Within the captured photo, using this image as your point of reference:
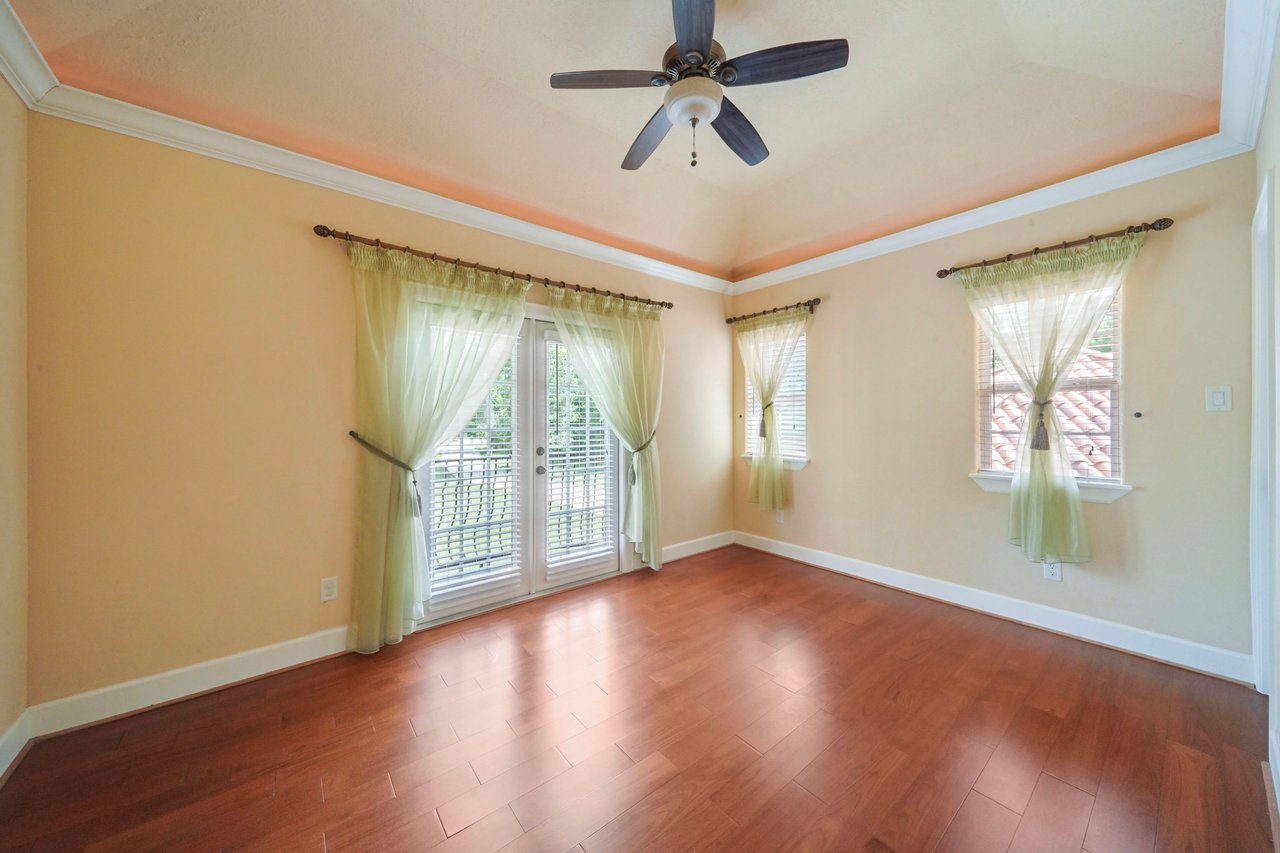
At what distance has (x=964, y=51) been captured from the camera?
2359 mm

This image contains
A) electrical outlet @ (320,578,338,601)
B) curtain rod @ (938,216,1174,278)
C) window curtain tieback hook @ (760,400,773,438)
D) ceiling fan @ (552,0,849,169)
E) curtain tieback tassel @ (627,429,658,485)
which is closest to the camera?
ceiling fan @ (552,0,849,169)

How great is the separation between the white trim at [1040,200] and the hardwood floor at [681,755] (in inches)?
105

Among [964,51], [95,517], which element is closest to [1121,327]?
[964,51]

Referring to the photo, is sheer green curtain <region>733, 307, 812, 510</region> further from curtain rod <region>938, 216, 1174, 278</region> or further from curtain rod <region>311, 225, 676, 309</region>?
curtain rod <region>938, 216, 1174, 278</region>

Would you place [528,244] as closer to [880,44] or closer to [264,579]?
[880,44]

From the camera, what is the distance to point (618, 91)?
105 inches

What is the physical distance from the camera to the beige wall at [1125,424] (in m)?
2.25

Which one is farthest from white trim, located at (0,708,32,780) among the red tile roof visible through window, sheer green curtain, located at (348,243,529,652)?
the red tile roof visible through window

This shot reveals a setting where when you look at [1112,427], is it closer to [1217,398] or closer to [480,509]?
[1217,398]

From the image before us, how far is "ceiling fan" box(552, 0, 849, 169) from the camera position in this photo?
1696 millimetres

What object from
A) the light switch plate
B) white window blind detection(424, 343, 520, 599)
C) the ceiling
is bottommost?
A: white window blind detection(424, 343, 520, 599)

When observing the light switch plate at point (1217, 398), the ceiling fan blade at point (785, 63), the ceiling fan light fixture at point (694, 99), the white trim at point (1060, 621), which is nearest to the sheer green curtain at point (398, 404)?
→ the ceiling fan light fixture at point (694, 99)

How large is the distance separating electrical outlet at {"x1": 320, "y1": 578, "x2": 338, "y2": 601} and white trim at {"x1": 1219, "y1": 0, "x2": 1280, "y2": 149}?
15.2ft

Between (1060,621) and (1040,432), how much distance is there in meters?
1.16
